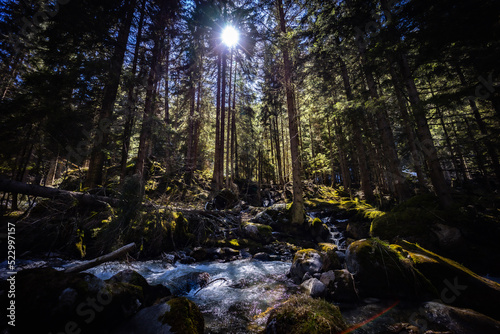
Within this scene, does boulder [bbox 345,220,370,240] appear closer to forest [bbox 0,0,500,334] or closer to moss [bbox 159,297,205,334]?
forest [bbox 0,0,500,334]

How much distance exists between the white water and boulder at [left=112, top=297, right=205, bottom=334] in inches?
28.9

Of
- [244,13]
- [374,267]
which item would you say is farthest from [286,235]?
[244,13]

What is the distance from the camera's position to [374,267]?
4.77 meters

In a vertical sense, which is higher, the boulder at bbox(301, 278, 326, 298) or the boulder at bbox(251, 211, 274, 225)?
the boulder at bbox(251, 211, 274, 225)

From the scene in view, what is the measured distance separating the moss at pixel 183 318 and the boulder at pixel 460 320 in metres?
4.41

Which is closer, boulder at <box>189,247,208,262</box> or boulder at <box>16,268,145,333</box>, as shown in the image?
boulder at <box>16,268,145,333</box>

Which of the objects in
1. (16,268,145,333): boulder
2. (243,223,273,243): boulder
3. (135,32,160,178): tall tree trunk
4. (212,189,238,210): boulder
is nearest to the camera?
(16,268,145,333): boulder

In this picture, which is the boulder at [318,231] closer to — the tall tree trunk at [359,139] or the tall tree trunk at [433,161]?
the tall tree trunk at [433,161]

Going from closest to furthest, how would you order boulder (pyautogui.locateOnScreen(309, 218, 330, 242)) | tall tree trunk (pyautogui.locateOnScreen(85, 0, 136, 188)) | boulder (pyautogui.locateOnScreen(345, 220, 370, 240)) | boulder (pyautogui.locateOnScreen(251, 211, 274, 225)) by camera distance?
tall tree trunk (pyautogui.locateOnScreen(85, 0, 136, 188))
boulder (pyautogui.locateOnScreen(345, 220, 370, 240))
boulder (pyautogui.locateOnScreen(309, 218, 330, 242))
boulder (pyautogui.locateOnScreen(251, 211, 274, 225))

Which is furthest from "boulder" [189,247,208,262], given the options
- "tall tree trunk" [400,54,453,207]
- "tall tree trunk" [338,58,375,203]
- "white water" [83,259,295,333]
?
"tall tree trunk" [338,58,375,203]

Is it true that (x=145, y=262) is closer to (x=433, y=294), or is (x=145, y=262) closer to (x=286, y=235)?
(x=286, y=235)

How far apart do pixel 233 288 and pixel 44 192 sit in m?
7.36

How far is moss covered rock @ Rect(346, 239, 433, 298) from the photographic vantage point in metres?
4.45

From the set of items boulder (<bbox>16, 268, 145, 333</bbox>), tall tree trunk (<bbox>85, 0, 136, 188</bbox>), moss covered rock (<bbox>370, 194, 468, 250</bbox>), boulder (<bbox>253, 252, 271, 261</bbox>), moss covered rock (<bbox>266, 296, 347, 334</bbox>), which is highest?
tall tree trunk (<bbox>85, 0, 136, 188</bbox>)
